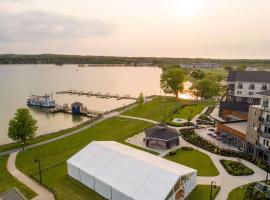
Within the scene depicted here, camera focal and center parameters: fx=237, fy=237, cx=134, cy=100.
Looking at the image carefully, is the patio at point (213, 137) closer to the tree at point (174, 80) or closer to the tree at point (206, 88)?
the tree at point (206, 88)

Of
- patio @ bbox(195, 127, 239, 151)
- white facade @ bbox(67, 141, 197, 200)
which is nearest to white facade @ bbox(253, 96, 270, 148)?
patio @ bbox(195, 127, 239, 151)

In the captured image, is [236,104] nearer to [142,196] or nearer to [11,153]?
[142,196]

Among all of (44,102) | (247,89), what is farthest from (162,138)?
(44,102)

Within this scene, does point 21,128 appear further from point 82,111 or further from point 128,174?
point 82,111

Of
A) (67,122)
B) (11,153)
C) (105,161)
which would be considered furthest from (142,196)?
(67,122)

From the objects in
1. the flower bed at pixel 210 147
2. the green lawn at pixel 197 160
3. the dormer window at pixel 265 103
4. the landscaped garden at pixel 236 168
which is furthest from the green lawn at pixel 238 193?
the dormer window at pixel 265 103

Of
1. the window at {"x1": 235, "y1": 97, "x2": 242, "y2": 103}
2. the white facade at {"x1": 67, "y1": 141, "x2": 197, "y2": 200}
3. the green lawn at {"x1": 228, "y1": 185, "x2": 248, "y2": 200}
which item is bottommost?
the green lawn at {"x1": 228, "y1": 185, "x2": 248, "y2": 200}

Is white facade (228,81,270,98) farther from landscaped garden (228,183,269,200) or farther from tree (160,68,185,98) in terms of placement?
landscaped garden (228,183,269,200)
